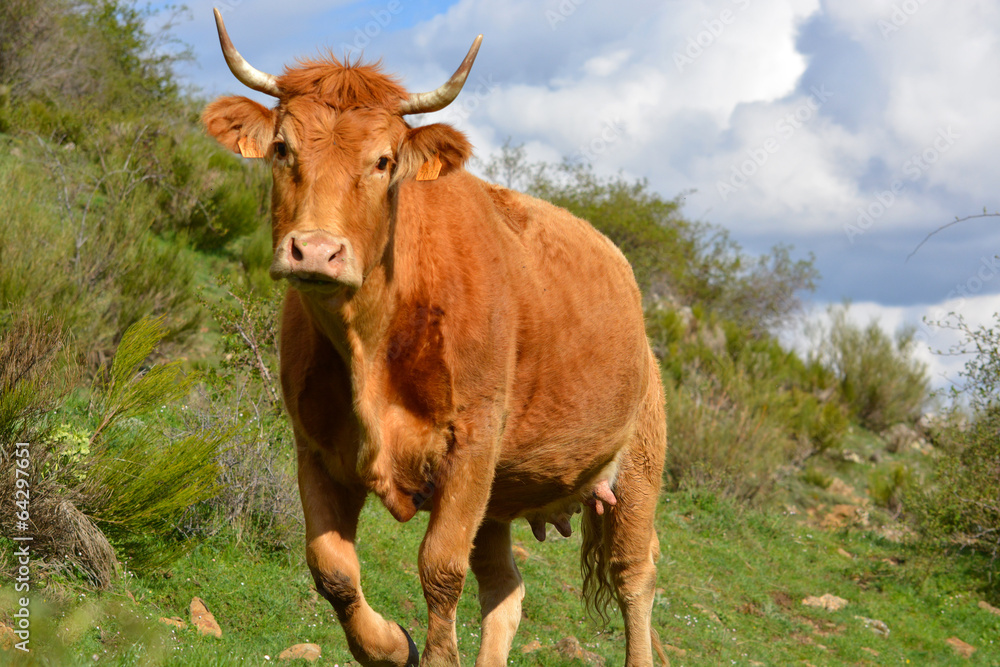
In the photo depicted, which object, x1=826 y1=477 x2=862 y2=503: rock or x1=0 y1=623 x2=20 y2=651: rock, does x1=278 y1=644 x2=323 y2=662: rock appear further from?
x1=826 y1=477 x2=862 y2=503: rock

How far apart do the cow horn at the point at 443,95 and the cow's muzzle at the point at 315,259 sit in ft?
2.60

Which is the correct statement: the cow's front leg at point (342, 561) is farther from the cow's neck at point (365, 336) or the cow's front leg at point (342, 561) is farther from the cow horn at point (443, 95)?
the cow horn at point (443, 95)

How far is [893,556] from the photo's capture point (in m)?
13.4

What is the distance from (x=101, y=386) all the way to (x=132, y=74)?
58.0ft

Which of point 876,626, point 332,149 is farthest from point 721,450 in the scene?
point 332,149

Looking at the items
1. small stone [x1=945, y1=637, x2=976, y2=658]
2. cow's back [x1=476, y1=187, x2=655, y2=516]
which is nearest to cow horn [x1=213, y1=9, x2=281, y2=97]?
cow's back [x1=476, y1=187, x2=655, y2=516]

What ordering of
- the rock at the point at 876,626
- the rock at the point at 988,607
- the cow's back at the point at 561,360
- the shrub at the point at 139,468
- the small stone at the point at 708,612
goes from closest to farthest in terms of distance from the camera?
the cow's back at the point at 561,360 < the shrub at the point at 139,468 < the small stone at the point at 708,612 < the rock at the point at 876,626 < the rock at the point at 988,607

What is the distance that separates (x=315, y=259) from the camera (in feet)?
9.43

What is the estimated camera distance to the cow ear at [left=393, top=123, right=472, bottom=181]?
3.49m

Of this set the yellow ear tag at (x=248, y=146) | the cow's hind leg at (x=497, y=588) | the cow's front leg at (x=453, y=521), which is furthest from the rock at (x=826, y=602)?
the yellow ear tag at (x=248, y=146)

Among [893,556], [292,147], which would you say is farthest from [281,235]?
[893,556]

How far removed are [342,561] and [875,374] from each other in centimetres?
2400

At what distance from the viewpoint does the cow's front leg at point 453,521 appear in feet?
11.9

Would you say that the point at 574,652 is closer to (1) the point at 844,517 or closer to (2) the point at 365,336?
(2) the point at 365,336
